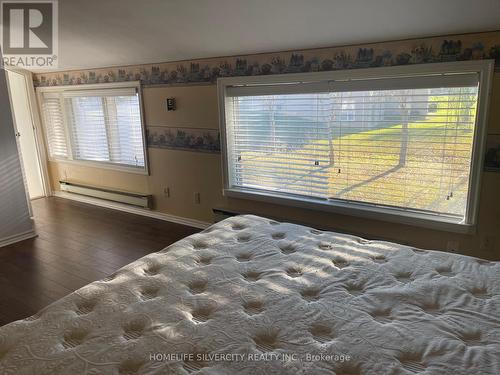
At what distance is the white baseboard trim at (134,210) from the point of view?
14.3 ft

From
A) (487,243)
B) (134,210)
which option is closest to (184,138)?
(134,210)

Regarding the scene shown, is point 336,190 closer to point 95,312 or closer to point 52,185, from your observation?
point 95,312

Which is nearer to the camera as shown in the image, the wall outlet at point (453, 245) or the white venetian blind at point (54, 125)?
the wall outlet at point (453, 245)

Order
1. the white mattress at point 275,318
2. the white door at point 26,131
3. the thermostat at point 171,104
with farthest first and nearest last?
1. the white door at point 26,131
2. the thermostat at point 171,104
3. the white mattress at point 275,318

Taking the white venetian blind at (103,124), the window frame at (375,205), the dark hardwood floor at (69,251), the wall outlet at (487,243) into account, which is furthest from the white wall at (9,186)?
the wall outlet at (487,243)

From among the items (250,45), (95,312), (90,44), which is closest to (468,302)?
(95,312)

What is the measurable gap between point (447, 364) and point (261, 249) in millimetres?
987

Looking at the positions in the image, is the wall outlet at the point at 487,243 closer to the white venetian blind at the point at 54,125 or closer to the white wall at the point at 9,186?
the white wall at the point at 9,186

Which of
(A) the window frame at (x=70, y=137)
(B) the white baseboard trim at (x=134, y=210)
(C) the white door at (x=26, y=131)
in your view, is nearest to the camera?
(B) the white baseboard trim at (x=134, y=210)

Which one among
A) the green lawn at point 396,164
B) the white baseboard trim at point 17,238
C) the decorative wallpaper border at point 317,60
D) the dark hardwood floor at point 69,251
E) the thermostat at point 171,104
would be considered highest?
the decorative wallpaper border at point 317,60

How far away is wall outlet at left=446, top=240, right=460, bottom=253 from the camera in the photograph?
9.26ft

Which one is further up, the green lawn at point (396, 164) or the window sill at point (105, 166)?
the green lawn at point (396, 164)

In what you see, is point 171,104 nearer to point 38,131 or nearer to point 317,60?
point 317,60

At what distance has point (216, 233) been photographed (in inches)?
84.4
